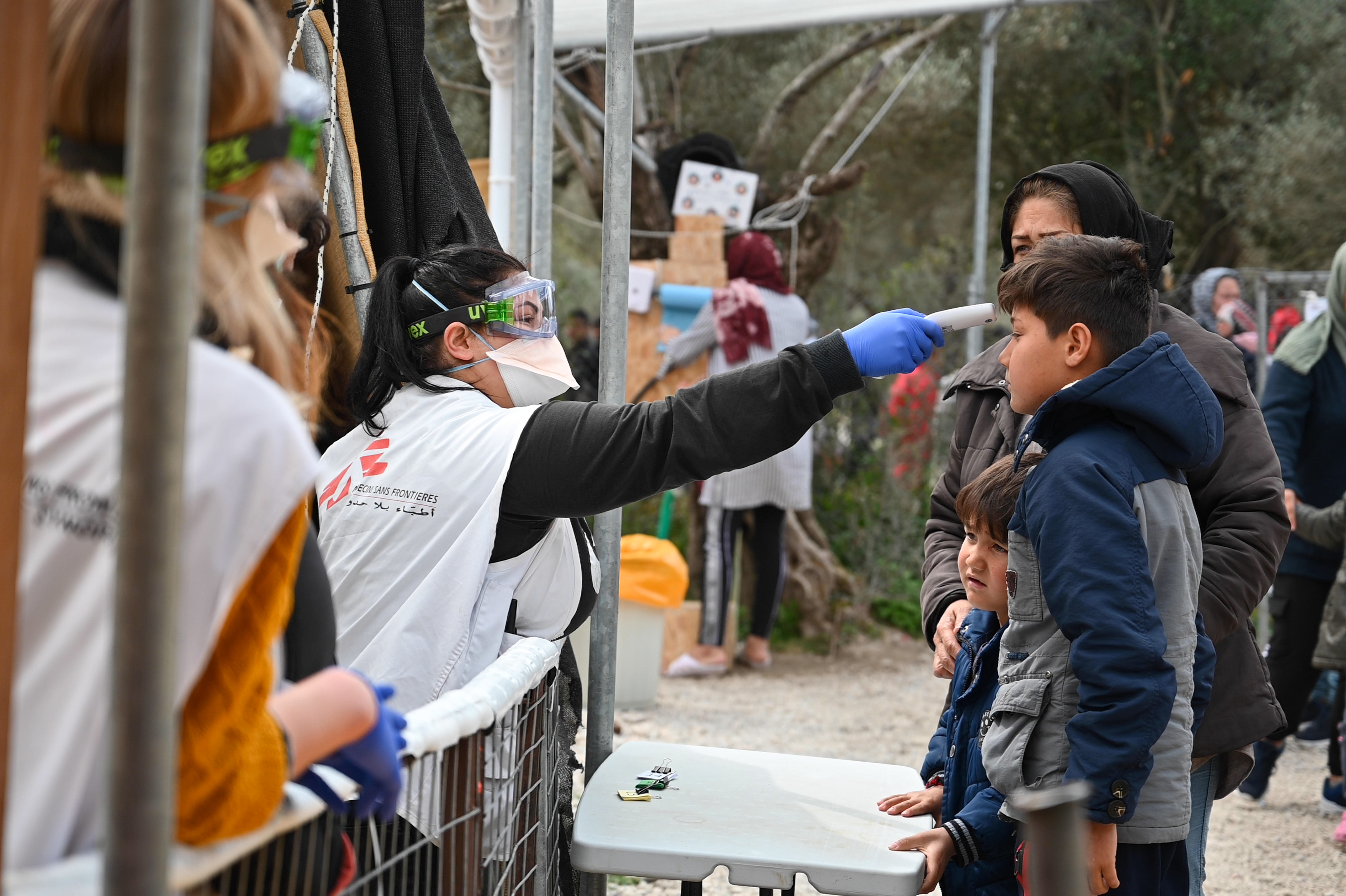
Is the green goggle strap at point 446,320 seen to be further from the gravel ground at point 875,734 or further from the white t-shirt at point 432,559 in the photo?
the gravel ground at point 875,734

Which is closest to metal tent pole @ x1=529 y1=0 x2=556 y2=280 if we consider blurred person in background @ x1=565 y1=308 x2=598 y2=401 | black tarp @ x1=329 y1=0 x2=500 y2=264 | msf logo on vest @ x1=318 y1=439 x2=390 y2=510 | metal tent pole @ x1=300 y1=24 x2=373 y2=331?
black tarp @ x1=329 y1=0 x2=500 y2=264

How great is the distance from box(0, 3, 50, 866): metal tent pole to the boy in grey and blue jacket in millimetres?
1464

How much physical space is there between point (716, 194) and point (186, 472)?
685 centimetres

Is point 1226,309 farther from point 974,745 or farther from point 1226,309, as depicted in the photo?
point 974,745

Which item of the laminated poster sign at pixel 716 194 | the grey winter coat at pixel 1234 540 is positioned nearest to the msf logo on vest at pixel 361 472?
the grey winter coat at pixel 1234 540

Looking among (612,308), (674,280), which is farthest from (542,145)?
(674,280)

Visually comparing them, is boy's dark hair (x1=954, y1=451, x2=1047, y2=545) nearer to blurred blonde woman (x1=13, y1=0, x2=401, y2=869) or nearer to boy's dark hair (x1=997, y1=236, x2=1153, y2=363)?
boy's dark hair (x1=997, y1=236, x2=1153, y2=363)

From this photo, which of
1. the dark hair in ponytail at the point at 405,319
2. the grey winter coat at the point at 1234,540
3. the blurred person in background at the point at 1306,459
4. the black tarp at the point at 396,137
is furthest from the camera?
the blurred person in background at the point at 1306,459

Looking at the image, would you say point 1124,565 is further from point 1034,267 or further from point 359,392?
point 359,392

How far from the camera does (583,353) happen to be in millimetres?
8711

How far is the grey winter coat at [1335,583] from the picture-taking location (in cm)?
428

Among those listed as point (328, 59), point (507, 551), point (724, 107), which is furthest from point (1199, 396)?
point (724, 107)

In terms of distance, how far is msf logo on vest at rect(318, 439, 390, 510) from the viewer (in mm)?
2186

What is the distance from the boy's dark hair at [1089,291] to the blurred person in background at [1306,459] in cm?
270
